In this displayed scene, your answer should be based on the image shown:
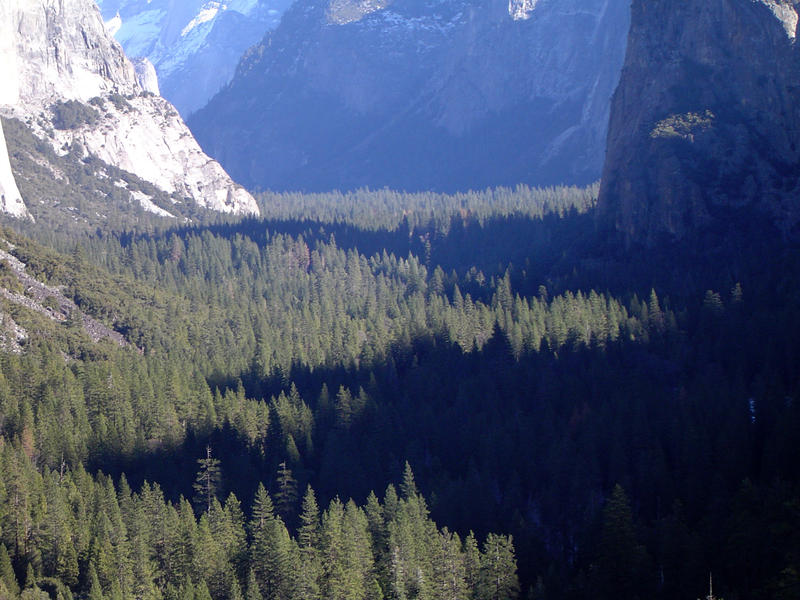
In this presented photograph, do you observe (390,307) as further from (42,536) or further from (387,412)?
(42,536)

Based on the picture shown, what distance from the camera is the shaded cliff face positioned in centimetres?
16212

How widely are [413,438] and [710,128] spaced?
300 feet

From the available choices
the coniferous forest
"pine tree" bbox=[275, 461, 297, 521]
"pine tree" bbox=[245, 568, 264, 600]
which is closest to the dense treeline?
"pine tree" bbox=[245, 568, 264, 600]

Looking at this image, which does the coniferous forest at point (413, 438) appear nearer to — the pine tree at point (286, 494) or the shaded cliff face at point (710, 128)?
the pine tree at point (286, 494)

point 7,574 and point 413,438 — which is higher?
point 413,438

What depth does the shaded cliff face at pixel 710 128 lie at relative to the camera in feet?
532

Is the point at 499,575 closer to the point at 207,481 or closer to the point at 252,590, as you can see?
the point at 252,590

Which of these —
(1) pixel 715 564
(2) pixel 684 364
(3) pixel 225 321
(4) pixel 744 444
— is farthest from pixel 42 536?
(3) pixel 225 321

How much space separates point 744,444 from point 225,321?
88.8m

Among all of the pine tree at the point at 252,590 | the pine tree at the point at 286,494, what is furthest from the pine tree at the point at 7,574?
the pine tree at the point at 286,494

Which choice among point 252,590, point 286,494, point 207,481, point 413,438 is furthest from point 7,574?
point 413,438

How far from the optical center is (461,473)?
3873 inches

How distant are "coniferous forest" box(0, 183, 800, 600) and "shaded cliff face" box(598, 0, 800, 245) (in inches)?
365

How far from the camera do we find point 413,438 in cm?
10469
